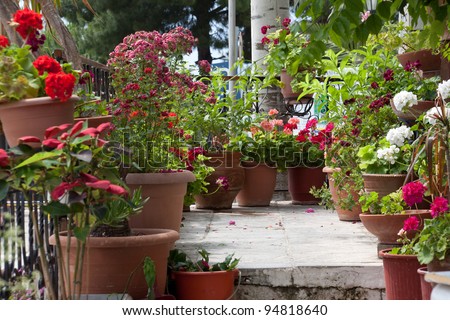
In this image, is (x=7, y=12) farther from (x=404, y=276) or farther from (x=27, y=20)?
(x=404, y=276)

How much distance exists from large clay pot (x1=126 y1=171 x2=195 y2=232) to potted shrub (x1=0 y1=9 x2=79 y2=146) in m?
1.55

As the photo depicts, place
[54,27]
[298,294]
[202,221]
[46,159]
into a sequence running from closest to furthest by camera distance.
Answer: [46,159] → [298,294] → [54,27] → [202,221]

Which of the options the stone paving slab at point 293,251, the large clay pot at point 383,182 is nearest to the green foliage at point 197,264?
the stone paving slab at point 293,251

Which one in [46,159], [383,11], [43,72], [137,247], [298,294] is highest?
[383,11]

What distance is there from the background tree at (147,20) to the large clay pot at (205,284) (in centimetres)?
1496

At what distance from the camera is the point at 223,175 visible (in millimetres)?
7113

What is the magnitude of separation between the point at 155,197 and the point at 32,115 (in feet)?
5.59

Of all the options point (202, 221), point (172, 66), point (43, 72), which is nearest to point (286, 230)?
point (202, 221)

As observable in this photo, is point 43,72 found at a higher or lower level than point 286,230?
higher

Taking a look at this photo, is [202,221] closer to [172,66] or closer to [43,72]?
[172,66]

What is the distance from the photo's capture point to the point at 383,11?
3.24 meters

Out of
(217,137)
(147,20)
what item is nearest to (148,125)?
(217,137)

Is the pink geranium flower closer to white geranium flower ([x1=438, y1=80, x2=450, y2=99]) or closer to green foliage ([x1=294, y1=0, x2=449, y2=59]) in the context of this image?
green foliage ([x1=294, y1=0, x2=449, y2=59])

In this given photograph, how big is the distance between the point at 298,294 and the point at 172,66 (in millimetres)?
2061
